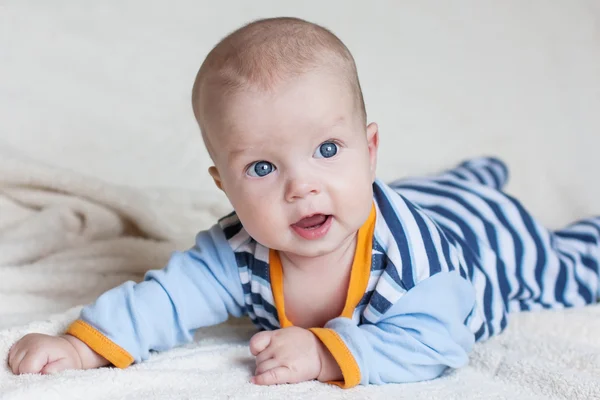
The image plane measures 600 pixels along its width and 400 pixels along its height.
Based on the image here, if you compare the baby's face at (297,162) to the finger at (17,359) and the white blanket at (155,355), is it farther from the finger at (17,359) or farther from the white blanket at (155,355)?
the finger at (17,359)

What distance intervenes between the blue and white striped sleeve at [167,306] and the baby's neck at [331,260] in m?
0.10

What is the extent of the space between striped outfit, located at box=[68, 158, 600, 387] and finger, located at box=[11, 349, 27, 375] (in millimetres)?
73

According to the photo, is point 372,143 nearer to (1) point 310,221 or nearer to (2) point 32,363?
(1) point 310,221

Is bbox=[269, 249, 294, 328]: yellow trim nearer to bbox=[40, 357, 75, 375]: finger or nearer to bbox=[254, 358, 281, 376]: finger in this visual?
bbox=[254, 358, 281, 376]: finger

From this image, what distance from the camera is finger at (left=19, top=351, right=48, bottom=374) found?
1012mm

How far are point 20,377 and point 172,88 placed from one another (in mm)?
1111

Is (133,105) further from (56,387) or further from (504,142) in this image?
(56,387)

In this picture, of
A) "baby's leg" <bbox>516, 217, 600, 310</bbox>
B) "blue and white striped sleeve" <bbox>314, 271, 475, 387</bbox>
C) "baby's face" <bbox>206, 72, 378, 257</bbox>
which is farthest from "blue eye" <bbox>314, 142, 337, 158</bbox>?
"baby's leg" <bbox>516, 217, 600, 310</bbox>

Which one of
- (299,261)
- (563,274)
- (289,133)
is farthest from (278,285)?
(563,274)

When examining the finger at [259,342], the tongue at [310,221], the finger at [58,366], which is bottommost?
the finger at [58,366]

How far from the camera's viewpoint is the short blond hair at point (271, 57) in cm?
99

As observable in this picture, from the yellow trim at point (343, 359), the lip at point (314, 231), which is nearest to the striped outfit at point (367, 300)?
the yellow trim at point (343, 359)

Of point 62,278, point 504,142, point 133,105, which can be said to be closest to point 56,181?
point 62,278

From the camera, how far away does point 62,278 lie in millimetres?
1347
